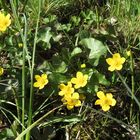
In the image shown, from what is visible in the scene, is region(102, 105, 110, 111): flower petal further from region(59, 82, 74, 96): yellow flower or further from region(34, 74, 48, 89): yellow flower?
region(34, 74, 48, 89): yellow flower

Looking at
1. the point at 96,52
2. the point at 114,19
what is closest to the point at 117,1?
the point at 114,19

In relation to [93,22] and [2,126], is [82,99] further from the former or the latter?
[93,22]

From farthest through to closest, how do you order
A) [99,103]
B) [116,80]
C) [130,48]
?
[130,48], [116,80], [99,103]

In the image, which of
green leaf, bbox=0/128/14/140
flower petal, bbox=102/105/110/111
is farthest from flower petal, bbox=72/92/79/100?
green leaf, bbox=0/128/14/140

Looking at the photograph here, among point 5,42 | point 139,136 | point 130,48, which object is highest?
point 5,42

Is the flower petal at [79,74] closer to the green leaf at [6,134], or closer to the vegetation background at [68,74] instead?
the vegetation background at [68,74]

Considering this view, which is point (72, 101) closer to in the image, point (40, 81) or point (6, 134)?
point (40, 81)
